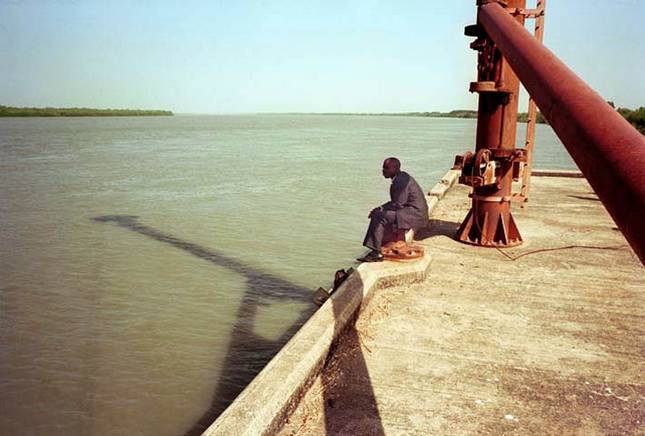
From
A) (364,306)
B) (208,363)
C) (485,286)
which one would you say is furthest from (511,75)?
(208,363)

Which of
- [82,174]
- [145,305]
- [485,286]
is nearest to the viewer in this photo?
[485,286]

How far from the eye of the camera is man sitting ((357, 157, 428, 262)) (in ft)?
21.2

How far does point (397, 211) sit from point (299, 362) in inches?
132

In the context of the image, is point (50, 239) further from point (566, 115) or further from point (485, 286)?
point (566, 115)

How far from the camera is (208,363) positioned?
6625 millimetres

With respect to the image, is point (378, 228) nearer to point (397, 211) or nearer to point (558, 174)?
point (397, 211)

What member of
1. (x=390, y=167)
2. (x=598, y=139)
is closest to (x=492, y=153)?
(x=390, y=167)

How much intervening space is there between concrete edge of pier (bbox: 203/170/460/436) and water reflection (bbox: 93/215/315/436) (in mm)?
2053

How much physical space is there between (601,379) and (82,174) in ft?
83.6

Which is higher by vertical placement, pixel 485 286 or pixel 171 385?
pixel 485 286

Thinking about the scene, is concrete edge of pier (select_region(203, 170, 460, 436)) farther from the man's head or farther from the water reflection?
the water reflection

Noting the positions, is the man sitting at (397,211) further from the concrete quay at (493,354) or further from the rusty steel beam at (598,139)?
the rusty steel beam at (598,139)

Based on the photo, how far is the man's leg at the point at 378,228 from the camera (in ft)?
21.1

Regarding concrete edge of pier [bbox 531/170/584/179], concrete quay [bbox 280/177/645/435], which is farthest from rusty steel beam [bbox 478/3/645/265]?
concrete edge of pier [bbox 531/170/584/179]
